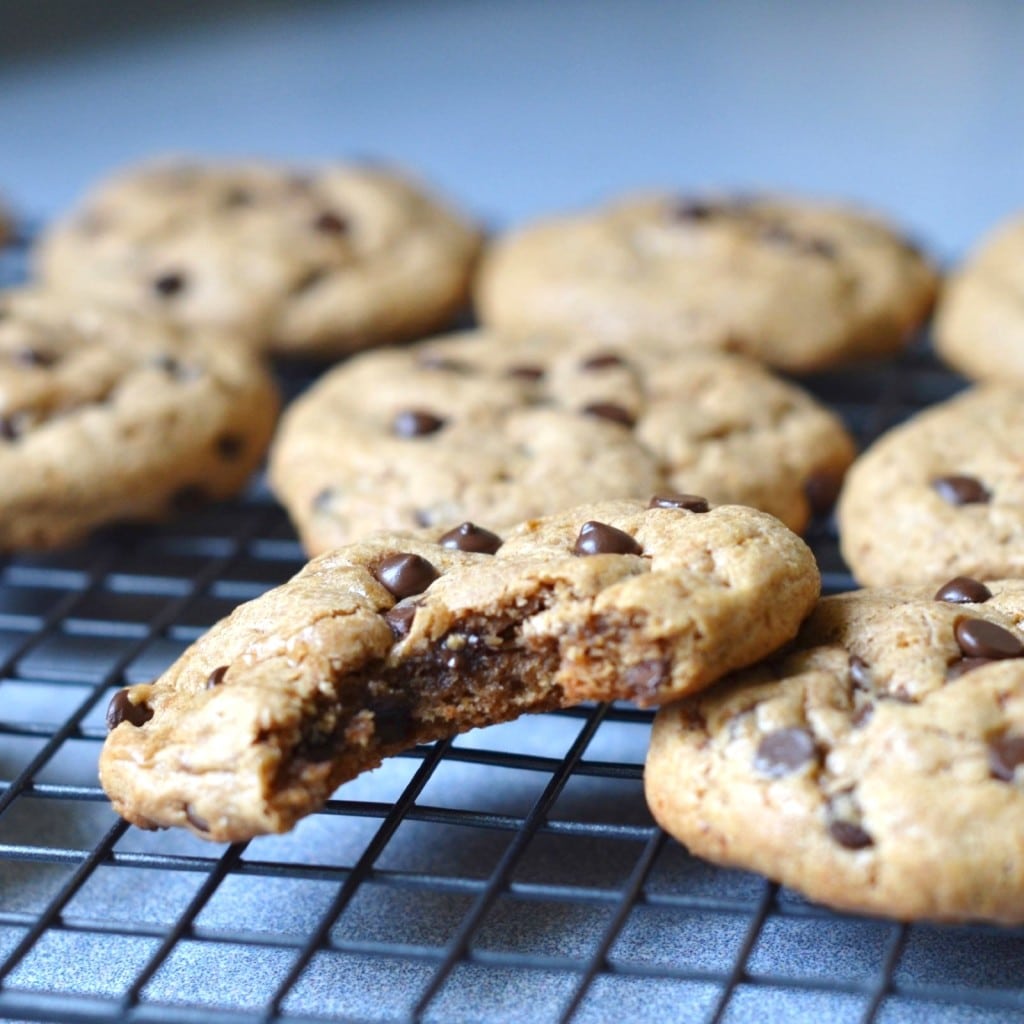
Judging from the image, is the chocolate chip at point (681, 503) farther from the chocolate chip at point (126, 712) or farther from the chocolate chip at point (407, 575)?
the chocolate chip at point (126, 712)

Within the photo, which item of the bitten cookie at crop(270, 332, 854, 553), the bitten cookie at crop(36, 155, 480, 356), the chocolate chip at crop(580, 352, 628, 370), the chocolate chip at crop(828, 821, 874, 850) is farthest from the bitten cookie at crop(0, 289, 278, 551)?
the chocolate chip at crop(828, 821, 874, 850)

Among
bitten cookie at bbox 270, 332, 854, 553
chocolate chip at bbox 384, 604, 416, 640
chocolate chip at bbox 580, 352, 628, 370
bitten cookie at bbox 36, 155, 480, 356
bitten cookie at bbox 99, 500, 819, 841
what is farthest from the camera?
bitten cookie at bbox 36, 155, 480, 356

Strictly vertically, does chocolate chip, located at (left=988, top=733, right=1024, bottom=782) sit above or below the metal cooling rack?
above

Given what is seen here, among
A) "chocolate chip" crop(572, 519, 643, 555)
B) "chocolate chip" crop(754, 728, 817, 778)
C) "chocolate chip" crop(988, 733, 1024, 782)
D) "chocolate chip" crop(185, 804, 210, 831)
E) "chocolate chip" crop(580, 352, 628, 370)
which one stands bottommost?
"chocolate chip" crop(185, 804, 210, 831)

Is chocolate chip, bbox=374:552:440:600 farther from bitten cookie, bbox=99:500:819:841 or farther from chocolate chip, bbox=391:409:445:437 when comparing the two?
chocolate chip, bbox=391:409:445:437

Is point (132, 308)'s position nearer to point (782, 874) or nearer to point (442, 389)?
point (442, 389)

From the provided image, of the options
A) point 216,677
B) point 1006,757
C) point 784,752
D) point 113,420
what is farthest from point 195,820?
point 113,420

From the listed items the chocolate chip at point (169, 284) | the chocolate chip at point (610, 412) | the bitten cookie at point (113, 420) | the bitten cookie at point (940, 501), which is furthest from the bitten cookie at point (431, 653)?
the chocolate chip at point (169, 284)
